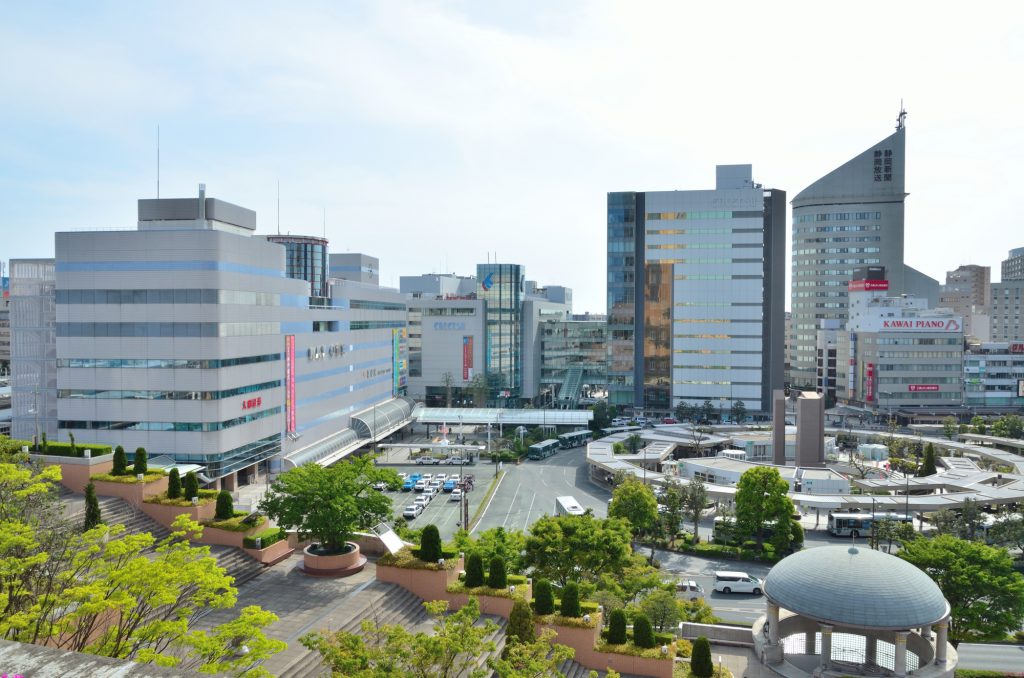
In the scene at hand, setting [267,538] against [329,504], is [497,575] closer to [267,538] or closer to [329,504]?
[329,504]

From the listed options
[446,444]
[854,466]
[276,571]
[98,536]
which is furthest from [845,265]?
[98,536]

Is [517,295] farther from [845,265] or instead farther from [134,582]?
[134,582]

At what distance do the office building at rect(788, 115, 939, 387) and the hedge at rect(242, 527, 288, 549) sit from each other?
155572mm

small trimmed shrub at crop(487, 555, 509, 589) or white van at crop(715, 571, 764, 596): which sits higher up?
small trimmed shrub at crop(487, 555, 509, 589)

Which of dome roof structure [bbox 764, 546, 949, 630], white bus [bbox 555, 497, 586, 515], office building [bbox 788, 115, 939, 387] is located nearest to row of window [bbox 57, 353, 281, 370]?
white bus [bbox 555, 497, 586, 515]

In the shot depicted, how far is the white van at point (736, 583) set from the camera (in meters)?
47.4

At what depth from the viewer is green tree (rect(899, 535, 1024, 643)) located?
35594 millimetres

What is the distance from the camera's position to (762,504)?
2188 inches

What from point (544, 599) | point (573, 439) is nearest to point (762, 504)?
point (544, 599)

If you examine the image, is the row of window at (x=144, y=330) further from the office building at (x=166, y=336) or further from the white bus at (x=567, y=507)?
the white bus at (x=567, y=507)

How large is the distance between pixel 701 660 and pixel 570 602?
5.86 m

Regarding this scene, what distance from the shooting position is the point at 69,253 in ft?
193

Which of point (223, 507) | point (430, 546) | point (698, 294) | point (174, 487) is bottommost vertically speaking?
point (430, 546)

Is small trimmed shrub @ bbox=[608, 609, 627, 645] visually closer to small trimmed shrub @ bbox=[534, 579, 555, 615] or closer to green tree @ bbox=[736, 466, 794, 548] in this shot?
small trimmed shrub @ bbox=[534, 579, 555, 615]
